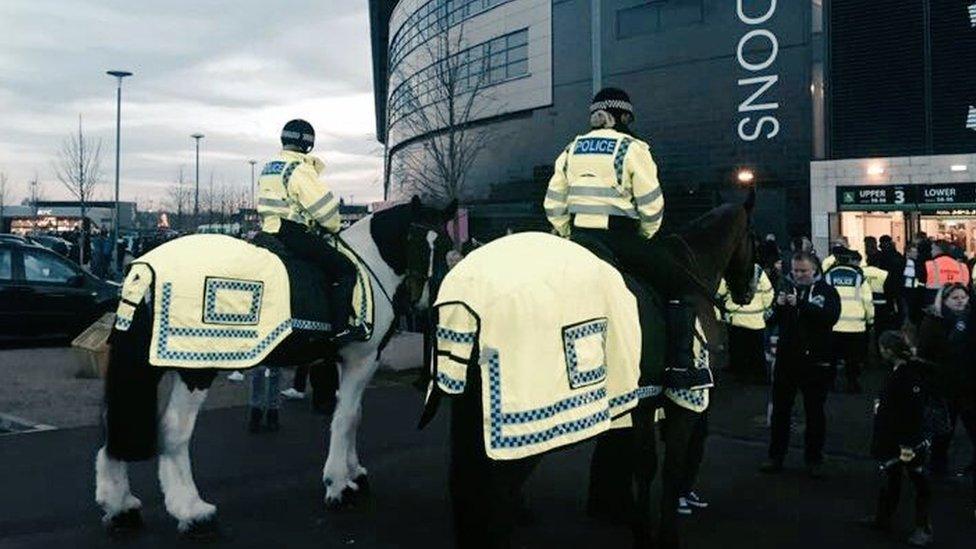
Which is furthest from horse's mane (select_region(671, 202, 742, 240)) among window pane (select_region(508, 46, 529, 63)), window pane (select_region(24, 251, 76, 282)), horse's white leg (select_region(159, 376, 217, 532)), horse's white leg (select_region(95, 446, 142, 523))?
window pane (select_region(508, 46, 529, 63))

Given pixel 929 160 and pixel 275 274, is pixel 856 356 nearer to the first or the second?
pixel 275 274

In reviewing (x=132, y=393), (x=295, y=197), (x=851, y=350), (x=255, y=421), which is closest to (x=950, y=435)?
(x=851, y=350)

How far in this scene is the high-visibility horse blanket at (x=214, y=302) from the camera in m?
5.39

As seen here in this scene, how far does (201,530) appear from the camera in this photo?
5414 mm

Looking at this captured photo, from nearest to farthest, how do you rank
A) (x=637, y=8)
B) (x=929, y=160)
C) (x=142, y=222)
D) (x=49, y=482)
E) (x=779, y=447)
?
(x=49, y=482)
(x=779, y=447)
(x=929, y=160)
(x=637, y=8)
(x=142, y=222)

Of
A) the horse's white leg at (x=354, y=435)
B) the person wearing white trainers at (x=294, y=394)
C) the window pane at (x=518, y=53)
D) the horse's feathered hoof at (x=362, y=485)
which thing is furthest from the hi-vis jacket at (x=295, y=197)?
the window pane at (x=518, y=53)

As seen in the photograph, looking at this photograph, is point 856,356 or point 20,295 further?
point 20,295

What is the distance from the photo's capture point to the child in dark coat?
5.49 meters

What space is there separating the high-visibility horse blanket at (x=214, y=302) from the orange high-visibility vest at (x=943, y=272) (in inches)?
436

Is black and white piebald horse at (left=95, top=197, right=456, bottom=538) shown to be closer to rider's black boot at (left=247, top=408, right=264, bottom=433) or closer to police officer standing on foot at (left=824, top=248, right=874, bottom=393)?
rider's black boot at (left=247, top=408, right=264, bottom=433)

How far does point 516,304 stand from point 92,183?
127 ft

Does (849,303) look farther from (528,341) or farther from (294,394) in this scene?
(528,341)

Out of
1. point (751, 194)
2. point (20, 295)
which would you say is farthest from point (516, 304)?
point (20, 295)

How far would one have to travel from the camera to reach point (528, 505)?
6.22m
